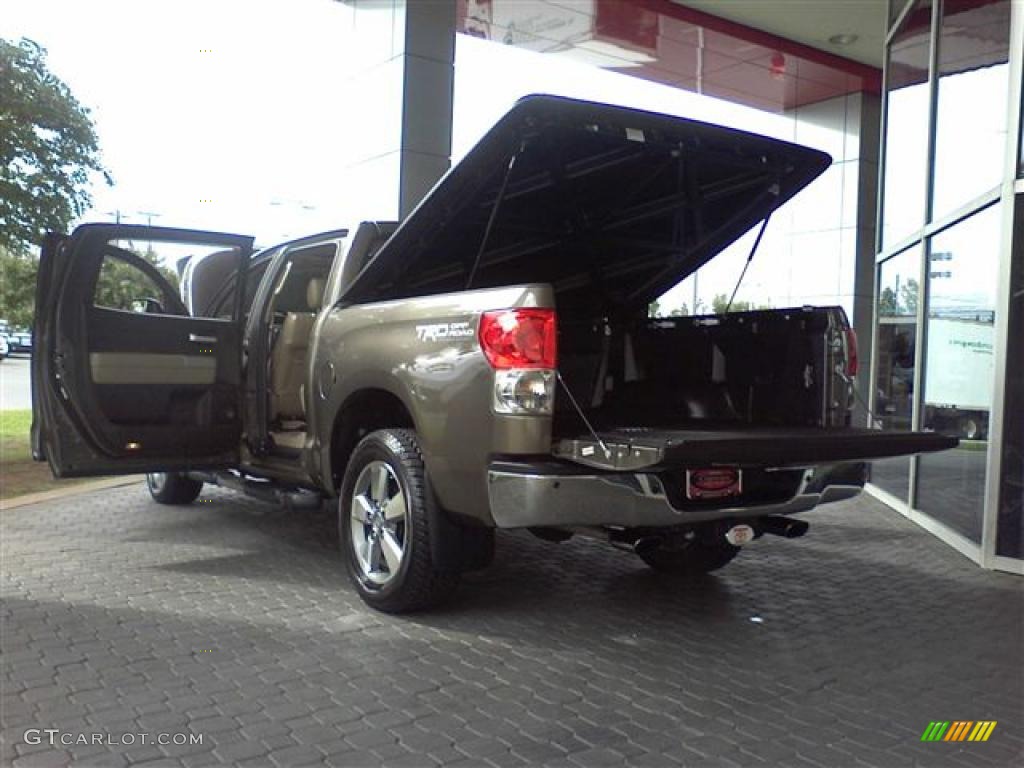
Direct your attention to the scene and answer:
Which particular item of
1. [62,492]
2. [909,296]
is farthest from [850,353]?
[62,492]

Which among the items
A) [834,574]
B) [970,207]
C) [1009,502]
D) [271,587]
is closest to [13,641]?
[271,587]

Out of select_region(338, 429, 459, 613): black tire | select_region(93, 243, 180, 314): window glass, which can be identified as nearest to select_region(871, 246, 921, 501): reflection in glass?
select_region(338, 429, 459, 613): black tire

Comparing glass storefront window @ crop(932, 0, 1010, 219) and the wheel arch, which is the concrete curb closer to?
the wheel arch

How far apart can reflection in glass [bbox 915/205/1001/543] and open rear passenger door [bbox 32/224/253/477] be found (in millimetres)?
5166

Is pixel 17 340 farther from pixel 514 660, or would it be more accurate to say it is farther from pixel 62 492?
pixel 514 660

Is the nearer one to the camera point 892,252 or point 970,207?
point 970,207

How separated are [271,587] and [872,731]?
3211 millimetres

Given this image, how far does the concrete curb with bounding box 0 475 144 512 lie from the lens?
7.58 m

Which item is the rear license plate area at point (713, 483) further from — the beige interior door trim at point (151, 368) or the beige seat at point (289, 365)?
the beige interior door trim at point (151, 368)

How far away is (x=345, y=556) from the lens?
15.4ft

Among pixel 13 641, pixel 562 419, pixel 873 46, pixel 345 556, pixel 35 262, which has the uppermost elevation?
pixel 873 46

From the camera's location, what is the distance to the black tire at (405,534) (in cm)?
409

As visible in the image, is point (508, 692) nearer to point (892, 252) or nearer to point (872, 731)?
point (872, 731)

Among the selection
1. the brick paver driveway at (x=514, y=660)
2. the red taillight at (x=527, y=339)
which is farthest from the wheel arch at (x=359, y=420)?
the red taillight at (x=527, y=339)
